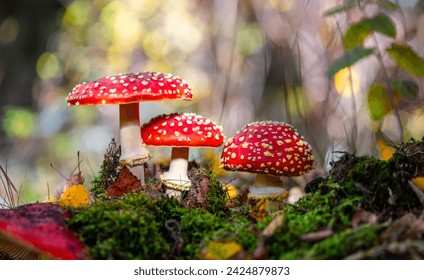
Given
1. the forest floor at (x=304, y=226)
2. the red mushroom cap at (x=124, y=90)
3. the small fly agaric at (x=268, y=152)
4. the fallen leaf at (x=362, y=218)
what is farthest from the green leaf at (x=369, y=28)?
the fallen leaf at (x=362, y=218)

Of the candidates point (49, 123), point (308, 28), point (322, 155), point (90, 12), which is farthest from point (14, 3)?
point (322, 155)

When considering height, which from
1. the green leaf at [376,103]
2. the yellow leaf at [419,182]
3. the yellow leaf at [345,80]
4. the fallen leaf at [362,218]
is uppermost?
the yellow leaf at [345,80]

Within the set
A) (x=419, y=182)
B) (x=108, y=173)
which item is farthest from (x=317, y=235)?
(x=108, y=173)

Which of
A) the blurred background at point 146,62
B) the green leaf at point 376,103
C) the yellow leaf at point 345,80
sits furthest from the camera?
the blurred background at point 146,62

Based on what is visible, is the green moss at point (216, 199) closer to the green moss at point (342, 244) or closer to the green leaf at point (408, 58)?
the green moss at point (342, 244)

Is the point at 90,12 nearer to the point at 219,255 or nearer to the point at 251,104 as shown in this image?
the point at 251,104

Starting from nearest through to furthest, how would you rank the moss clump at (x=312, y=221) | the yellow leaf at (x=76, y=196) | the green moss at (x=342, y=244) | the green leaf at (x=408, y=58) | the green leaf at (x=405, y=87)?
the green moss at (x=342, y=244) < the moss clump at (x=312, y=221) < the yellow leaf at (x=76, y=196) < the green leaf at (x=408, y=58) < the green leaf at (x=405, y=87)

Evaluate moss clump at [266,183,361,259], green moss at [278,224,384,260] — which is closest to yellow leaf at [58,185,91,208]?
moss clump at [266,183,361,259]

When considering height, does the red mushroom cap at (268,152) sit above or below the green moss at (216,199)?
above
